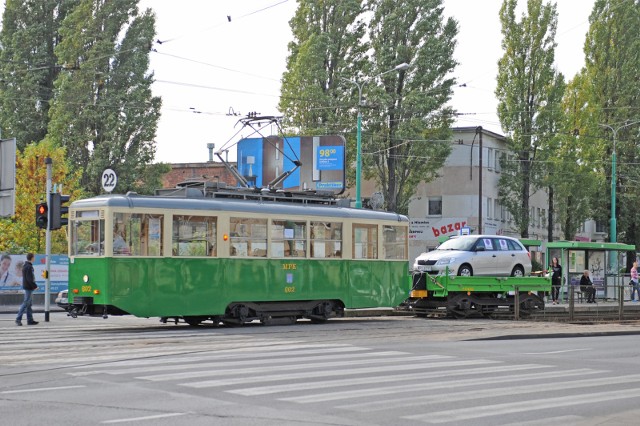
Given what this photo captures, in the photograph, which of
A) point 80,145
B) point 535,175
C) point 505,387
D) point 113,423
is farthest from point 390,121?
point 113,423

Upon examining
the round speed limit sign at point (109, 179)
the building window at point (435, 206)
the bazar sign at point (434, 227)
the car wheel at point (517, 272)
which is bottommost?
the car wheel at point (517, 272)

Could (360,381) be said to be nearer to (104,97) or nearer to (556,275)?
(556,275)

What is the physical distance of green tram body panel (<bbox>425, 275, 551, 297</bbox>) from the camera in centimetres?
2830

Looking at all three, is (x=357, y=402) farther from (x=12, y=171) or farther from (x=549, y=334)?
(x=549, y=334)

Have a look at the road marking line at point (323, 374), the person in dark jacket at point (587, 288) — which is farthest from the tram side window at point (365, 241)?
the person in dark jacket at point (587, 288)

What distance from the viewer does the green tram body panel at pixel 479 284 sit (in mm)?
28297

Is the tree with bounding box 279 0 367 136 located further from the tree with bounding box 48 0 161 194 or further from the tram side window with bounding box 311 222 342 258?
the tram side window with bounding box 311 222 342 258

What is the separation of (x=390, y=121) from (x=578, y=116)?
600 inches

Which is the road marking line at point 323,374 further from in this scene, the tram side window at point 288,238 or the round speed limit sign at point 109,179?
the round speed limit sign at point 109,179

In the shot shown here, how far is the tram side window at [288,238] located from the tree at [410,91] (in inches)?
1108

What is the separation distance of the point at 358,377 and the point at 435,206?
54.4 m

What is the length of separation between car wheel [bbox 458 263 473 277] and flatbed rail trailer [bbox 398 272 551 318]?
656 millimetres

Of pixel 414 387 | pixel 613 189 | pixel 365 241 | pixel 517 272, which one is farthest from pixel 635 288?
pixel 414 387

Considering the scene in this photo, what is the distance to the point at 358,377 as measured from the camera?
44.2 ft
